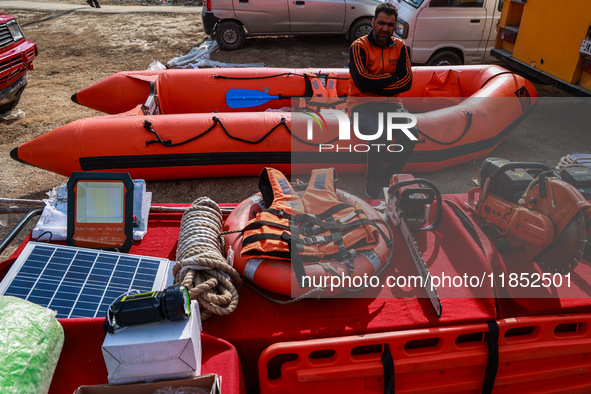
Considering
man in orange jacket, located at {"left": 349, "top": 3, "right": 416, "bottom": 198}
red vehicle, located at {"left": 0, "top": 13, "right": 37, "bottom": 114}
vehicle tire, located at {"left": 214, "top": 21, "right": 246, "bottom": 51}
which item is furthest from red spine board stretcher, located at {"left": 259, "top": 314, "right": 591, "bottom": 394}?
vehicle tire, located at {"left": 214, "top": 21, "right": 246, "bottom": 51}

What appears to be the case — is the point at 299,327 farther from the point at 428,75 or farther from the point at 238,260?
the point at 428,75

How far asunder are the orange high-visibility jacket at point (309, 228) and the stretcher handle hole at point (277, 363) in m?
0.54

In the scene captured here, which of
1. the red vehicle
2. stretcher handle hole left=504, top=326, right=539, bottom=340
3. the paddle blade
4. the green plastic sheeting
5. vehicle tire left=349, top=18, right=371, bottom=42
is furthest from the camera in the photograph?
vehicle tire left=349, top=18, right=371, bottom=42

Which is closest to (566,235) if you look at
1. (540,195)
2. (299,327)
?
(540,195)

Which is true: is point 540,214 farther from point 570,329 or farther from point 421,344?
point 421,344

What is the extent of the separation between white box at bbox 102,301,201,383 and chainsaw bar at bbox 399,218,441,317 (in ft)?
4.40

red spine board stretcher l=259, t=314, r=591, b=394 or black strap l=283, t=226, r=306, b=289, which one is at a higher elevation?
black strap l=283, t=226, r=306, b=289

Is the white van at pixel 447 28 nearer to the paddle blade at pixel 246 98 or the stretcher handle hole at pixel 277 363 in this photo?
the paddle blade at pixel 246 98

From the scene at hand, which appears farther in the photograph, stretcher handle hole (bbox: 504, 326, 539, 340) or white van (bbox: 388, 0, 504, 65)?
white van (bbox: 388, 0, 504, 65)

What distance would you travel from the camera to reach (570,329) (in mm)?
2523

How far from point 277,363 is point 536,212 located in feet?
5.52

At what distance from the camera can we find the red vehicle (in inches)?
233

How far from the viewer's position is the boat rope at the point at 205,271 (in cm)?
223

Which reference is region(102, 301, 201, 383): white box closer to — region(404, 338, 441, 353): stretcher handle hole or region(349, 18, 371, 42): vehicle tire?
region(404, 338, 441, 353): stretcher handle hole
